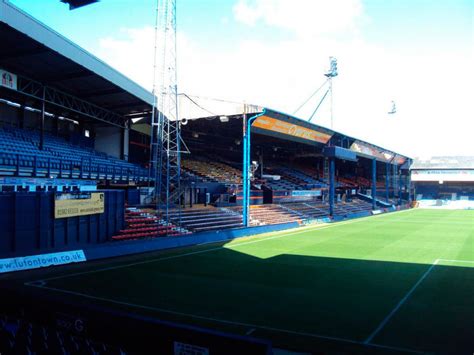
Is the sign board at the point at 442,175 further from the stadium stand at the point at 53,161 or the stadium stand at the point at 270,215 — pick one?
the stadium stand at the point at 53,161

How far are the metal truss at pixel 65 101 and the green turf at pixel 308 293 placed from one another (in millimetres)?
12886

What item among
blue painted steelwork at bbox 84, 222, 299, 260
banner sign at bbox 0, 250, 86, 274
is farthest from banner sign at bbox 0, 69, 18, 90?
banner sign at bbox 0, 250, 86, 274

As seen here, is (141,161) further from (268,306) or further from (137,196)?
(268,306)

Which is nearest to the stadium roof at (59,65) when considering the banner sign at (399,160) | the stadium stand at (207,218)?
the stadium stand at (207,218)

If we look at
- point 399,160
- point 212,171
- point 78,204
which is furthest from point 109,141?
point 399,160

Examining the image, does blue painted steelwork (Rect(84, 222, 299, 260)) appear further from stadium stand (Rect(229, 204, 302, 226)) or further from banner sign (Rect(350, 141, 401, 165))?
banner sign (Rect(350, 141, 401, 165))

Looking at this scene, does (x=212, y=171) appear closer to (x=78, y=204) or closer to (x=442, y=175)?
(x=78, y=204)

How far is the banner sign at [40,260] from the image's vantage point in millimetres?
13266

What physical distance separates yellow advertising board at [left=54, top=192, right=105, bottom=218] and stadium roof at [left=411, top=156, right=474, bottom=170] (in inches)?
2964

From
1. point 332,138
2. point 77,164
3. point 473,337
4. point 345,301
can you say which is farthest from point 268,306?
point 332,138

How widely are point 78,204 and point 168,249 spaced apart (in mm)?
5066

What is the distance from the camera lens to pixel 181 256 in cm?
1739

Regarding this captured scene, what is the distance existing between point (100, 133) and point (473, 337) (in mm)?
29199

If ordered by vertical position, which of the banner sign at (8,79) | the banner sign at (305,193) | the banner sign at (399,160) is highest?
the banner sign at (8,79)
